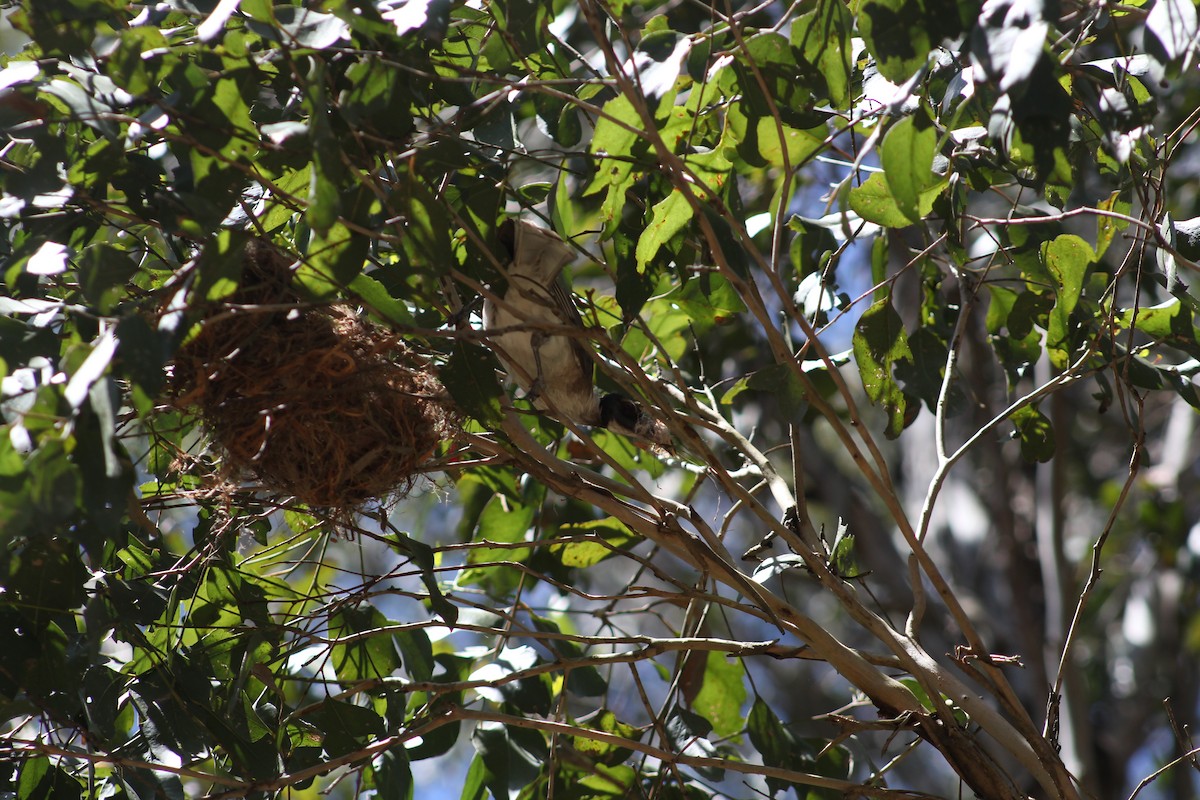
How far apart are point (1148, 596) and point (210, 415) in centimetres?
503

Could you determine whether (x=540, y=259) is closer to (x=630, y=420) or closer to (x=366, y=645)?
(x=630, y=420)

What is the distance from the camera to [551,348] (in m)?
2.01

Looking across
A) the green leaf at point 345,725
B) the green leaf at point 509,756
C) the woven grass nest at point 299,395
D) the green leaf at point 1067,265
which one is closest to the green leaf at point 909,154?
the green leaf at point 1067,265

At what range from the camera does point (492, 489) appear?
2396mm

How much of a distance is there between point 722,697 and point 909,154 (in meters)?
1.38

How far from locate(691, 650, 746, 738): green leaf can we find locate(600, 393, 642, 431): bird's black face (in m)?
0.62

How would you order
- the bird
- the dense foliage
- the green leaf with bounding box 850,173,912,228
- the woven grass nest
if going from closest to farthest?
1. the dense foliage
2. the woven grass nest
3. the green leaf with bounding box 850,173,912,228
4. the bird

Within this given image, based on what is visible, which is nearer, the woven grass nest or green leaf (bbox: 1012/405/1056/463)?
the woven grass nest

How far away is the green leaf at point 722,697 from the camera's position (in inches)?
92.4

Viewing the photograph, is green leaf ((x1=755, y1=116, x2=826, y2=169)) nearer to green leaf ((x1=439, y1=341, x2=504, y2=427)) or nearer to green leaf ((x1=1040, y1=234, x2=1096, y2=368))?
green leaf ((x1=1040, y1=234, x2=1096, y2=368))

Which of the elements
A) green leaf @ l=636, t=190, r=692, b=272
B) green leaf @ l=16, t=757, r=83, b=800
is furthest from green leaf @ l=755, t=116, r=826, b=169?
green leaf @ l=16, t=757, r=83, b=800

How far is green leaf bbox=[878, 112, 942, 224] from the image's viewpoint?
1.38 meters

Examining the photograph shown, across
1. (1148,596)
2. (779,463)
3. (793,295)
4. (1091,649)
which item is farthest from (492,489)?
(1091,649)

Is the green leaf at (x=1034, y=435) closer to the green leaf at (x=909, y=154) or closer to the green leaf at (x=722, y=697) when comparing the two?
the green leaf at (x=722, y=697)
